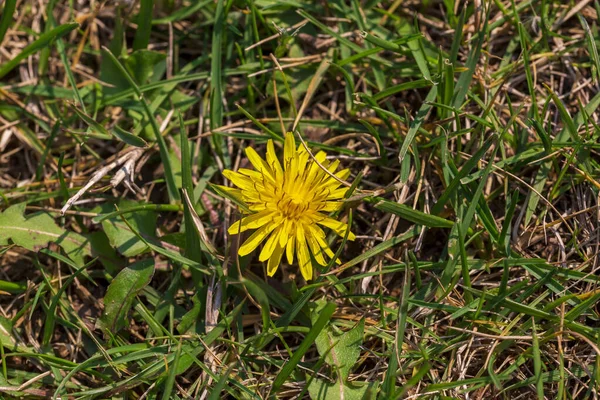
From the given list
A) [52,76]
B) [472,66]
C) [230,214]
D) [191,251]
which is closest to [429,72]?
[472,66]

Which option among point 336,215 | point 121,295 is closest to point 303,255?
point 336,215

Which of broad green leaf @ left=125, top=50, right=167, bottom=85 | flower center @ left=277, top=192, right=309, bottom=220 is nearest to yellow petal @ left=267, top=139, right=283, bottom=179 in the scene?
flower center @ left=277, top=192, right=309, bottom=220

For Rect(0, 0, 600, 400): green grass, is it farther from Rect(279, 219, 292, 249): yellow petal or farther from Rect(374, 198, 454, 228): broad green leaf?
Rect(279, 219, 292, 249): yellow petal

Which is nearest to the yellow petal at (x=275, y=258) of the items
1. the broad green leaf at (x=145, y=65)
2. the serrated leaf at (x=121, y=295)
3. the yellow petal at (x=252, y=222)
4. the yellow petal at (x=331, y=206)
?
the yellow petal at (x=252, y=222)

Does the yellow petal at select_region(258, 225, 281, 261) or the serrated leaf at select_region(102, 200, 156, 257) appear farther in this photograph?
the serrated leaf at select_region(102, 200, 156, 257)

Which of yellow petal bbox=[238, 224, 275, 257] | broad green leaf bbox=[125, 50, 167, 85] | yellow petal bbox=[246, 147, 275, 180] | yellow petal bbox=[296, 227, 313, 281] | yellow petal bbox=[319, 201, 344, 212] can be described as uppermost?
broad green leaf bbox=[125, 50, 167, 85]

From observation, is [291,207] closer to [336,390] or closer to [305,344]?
[305,344]

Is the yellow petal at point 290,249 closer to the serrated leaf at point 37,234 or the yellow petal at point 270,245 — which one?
the yellow petal at point 270,245
